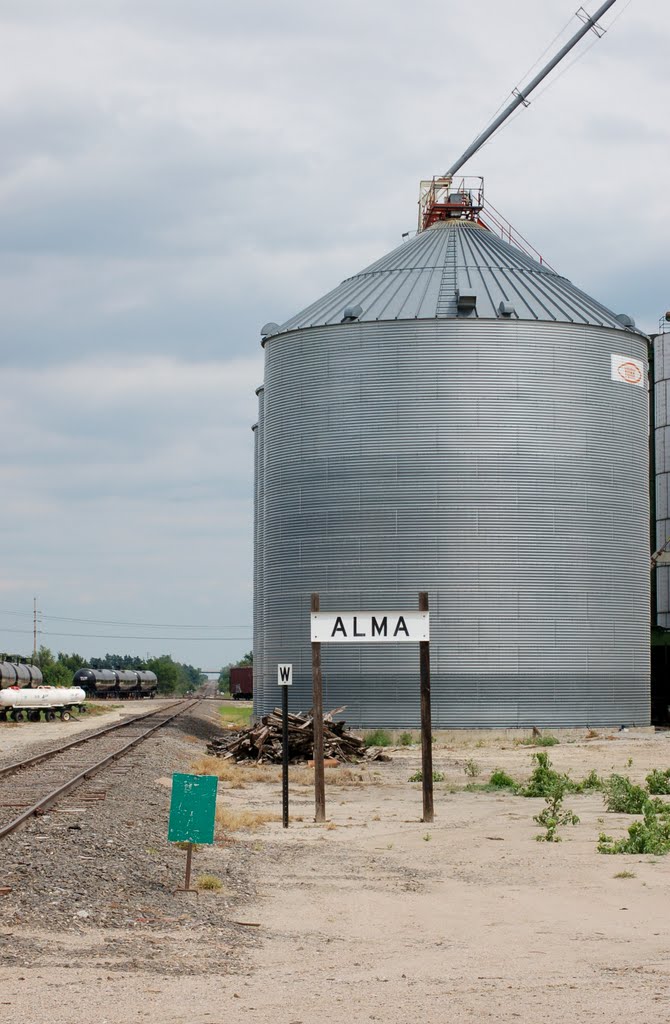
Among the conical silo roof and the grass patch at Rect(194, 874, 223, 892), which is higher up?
the conical silo roof

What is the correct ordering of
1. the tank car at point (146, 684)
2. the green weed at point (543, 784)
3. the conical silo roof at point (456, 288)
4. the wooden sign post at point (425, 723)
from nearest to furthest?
1. the wooden sign post at point (425, 723)
2. the green weed at point (543, 784)
3. the conical silo roof at point (456, 288)
4. the tank car at point (146, 684)

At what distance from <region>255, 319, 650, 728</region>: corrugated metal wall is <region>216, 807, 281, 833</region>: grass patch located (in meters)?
22.6

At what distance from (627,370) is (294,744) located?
21383mm

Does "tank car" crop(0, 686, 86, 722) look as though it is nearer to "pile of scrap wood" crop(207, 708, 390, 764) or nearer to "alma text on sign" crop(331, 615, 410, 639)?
"pile of scrap wood" crop(207, 708, 390, 764)

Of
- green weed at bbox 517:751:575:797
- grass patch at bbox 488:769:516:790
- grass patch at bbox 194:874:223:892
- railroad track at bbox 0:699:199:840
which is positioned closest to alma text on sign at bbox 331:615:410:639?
railroad track at bbox 0:699:199:840

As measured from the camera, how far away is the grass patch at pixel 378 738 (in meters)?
45.3

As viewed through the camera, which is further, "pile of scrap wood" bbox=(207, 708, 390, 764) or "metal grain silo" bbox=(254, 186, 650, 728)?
"metal grain silo" bbox=(254, 186, 650, 728)

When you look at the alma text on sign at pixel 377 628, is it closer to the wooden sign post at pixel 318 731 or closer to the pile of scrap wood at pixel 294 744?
the wooden sign post at pixel 318 731

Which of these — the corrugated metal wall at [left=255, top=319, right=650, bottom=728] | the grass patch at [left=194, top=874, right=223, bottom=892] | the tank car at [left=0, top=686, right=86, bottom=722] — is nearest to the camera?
the grass patch at [left=194, top=874, right=223, bottom=892]

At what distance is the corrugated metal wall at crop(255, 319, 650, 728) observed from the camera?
46.9 m

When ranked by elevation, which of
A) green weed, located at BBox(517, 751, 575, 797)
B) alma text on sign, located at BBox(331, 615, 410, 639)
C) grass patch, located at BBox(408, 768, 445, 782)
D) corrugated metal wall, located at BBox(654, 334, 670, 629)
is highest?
corrugated metal wall, located at BBox(654, 334, 670, 629)

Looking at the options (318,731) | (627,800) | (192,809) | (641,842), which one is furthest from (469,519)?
(192,809)

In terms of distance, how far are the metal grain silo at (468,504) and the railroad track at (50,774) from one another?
304 inches

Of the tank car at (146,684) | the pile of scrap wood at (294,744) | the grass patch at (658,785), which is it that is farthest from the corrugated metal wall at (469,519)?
the tank car at (146,684)
